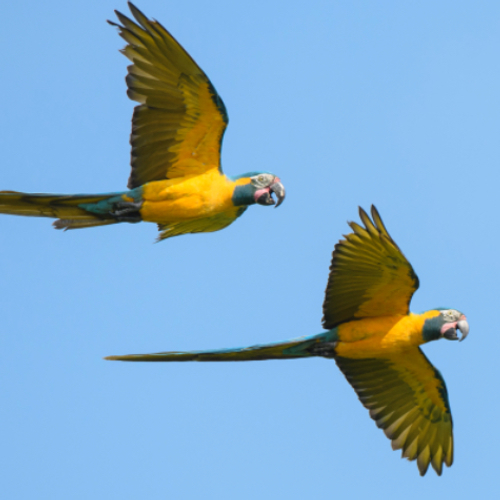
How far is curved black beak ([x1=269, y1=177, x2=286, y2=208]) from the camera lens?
13.4m

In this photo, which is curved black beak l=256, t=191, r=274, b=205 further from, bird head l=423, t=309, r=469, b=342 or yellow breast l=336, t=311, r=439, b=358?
bird head l=423, t=309, r=469, b=342

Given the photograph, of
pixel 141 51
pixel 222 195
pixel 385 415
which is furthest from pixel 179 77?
pixel 385 415

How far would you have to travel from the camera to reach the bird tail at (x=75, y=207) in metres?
12.7

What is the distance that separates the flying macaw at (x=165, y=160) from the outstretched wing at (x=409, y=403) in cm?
240

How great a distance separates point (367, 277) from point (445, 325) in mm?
1099

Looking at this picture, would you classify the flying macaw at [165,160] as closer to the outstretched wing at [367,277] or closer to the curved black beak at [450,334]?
the outstretched wing at [367,277]

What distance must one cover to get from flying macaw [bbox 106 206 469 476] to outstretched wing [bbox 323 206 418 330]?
0.04 feet

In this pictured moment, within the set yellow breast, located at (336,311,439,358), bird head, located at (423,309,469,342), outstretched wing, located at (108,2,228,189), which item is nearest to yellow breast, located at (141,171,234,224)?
outstretched wing, located at (108,2,228,189)

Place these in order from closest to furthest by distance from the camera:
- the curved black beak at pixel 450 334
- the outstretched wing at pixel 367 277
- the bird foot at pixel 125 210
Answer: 1. the outstretched wing at pixel 367 277
2. the curved black beak at pixel 450 334
3. the bird foot at pixel 125 210

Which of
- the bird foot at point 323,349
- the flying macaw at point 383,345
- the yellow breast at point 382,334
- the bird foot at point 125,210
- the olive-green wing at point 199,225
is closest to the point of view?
the flying macaw at point 383,345

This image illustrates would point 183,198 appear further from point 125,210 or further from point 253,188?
point 253,188

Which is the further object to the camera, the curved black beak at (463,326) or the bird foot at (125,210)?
the bird foot at (125,210)

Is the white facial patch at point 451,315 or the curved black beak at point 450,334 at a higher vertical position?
the white facial patch at point 451,315

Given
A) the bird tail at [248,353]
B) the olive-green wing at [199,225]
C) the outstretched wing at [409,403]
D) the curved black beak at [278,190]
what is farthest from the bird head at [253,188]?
the outstretched wing at [409,403]
